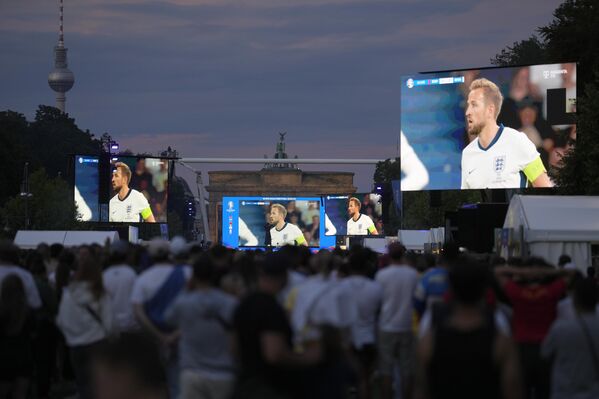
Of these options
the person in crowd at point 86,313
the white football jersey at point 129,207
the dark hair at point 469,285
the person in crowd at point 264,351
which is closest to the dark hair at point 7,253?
the person in crowd at point 86,313

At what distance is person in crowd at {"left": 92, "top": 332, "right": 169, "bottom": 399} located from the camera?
436cm

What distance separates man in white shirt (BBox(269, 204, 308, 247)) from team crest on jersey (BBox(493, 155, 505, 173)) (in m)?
37.7

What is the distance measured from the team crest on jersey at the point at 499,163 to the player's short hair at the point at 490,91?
1448 mm

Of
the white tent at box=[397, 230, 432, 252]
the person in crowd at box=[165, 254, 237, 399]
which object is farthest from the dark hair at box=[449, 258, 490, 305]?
the white tent at box=[397, 230, 432, 252]

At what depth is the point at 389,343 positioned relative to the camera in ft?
43.7

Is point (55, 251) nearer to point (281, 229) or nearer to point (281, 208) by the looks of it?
point (281, 229)

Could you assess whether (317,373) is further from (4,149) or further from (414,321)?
(4,149)

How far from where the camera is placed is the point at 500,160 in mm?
38844

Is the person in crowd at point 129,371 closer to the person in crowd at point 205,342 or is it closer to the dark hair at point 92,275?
the person in crowd at point 205,342

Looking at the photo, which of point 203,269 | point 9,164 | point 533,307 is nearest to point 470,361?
point 203,269

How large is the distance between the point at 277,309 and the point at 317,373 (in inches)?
23.4

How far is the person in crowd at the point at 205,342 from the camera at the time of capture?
362 inches

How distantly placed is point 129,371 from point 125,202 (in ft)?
182

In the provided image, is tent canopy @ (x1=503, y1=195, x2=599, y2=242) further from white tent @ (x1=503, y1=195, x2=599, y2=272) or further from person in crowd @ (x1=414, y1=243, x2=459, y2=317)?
person in crowd @ (x1=414, y1=243, x2=459, y2=317)
